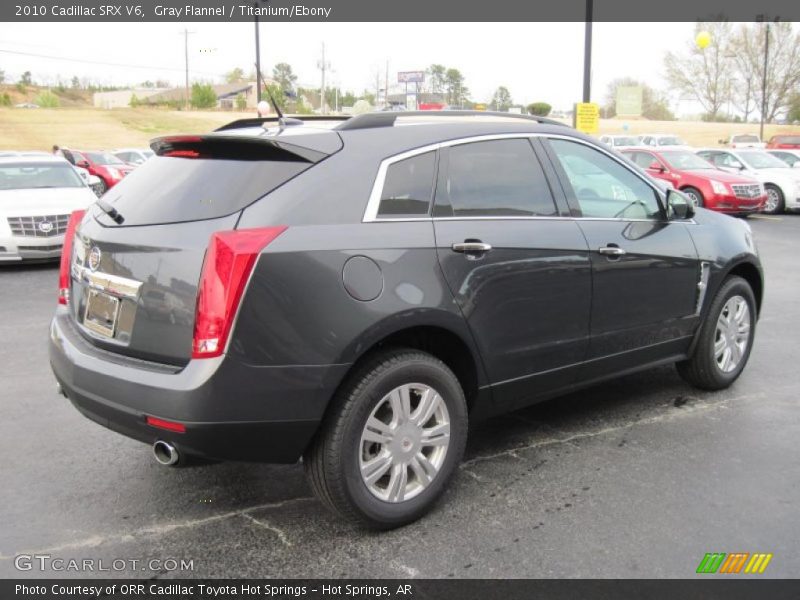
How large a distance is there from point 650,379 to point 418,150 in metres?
2.95

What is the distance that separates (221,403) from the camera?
2.85 meters

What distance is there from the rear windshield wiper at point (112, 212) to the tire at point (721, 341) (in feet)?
11.7

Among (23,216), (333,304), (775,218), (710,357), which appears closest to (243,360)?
(333,304)

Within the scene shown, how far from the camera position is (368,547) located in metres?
3.19

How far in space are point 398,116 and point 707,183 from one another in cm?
1524

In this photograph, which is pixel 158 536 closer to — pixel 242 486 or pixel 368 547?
pixel 242 486

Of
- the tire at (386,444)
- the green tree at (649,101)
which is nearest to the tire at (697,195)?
the tire at (386,444)

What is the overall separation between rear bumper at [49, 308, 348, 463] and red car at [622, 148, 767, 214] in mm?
15751

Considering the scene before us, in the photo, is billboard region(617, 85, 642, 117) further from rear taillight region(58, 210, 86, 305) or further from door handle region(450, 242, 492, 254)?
rear taillight region(58, 210, 86, 305)

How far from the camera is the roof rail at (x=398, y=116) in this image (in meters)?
3.55

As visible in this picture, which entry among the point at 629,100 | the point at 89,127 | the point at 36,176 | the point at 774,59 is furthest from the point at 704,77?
the point at 36,176

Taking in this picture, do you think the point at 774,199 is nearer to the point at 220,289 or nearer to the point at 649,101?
the point at 220,289

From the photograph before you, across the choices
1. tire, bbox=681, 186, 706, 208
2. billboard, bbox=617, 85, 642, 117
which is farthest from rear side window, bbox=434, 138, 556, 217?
billboard, bbox=617, 85, 642, 117

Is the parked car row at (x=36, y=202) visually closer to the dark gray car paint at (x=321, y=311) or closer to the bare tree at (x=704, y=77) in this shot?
the dark gray car paint at (x=321, y=311)
